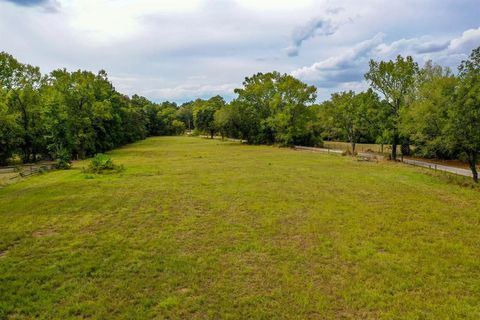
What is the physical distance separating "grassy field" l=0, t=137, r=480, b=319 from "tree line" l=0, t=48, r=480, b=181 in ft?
23.6

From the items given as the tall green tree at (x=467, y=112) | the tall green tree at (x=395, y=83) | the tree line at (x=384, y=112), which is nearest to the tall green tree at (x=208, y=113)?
the tree line at (x=384, y=112)

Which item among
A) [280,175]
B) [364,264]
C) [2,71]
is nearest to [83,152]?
[2,71]

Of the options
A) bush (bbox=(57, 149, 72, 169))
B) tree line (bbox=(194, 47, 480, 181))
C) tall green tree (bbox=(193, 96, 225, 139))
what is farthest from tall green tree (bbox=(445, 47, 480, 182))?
tall green tree (bbox=(193, 96, 225, 139))

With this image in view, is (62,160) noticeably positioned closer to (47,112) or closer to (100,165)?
(100,165)

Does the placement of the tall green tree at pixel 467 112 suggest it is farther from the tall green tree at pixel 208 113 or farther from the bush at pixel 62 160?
the tall green tree at pixel 208 113

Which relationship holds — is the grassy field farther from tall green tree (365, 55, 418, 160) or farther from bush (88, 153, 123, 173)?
tall green tree (365, 55, 418, 160)

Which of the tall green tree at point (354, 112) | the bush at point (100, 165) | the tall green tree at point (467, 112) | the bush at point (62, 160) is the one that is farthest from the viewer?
the tall green tree at point (354, 112)

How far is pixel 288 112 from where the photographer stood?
57.1 metres

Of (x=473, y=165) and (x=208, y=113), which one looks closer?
(x=473, y=165)

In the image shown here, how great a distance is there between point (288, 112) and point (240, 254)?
49959 millimetres

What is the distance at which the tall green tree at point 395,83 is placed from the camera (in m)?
36.9

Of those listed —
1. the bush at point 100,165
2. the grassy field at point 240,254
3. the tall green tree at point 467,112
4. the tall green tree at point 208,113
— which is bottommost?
the grassy field at point 240,254

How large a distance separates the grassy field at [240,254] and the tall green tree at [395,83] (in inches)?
853

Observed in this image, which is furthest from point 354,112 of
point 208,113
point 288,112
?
point 208,113
